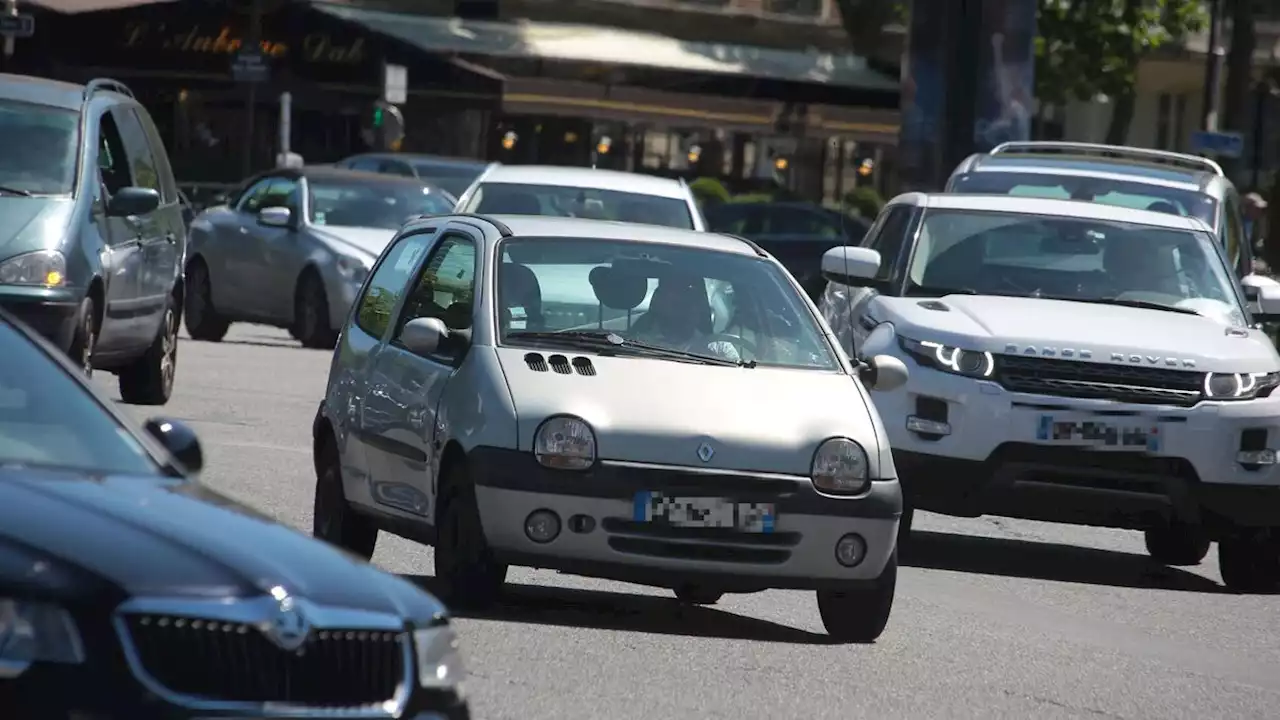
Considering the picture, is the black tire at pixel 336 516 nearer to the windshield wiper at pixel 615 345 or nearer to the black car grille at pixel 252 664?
the windshield wiper at pixel 615 345

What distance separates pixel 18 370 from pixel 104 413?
0.22m

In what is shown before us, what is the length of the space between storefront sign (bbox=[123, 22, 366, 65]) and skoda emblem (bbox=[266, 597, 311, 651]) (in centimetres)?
4273

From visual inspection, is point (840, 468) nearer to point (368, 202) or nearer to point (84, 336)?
point (84, 336)

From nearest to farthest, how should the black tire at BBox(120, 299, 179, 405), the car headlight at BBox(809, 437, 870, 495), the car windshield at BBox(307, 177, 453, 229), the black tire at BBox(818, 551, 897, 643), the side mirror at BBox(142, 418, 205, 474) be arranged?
the side mirror at BBox(142, 418, 205, 474)
the car headlight at BBox(809, 437, 870, 495)
the black tire at BBox(818, 551, 897, 643)
the black tire at BBox(120, 299, 179, 405)
the car windshield at BBox(307, 177, 453, 229)

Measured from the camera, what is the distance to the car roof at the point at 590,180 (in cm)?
2046

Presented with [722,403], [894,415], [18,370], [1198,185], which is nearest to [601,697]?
[722,403]

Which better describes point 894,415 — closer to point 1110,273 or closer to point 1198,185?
point 1110,273

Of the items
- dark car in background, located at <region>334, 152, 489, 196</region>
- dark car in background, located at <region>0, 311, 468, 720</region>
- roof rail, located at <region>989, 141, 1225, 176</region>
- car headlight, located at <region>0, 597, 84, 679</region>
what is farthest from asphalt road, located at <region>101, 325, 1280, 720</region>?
dark car in background, located at <region>334, 152, 489, 196</region>

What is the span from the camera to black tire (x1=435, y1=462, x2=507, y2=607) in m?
10.1

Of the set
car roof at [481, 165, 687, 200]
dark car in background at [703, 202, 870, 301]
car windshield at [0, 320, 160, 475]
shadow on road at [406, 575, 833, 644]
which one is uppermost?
car windshield at [0, 320, 160, 475]

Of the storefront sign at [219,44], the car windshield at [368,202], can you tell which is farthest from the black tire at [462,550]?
the storefront sign at [219,44]

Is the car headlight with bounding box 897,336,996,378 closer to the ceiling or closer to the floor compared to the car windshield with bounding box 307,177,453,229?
closer to the ceiling

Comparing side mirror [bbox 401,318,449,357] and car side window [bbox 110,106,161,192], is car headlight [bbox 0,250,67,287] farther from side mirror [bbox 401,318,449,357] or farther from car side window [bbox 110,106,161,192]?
side mirror [bbox 401,318,449,357]

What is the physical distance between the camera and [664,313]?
11.1m
